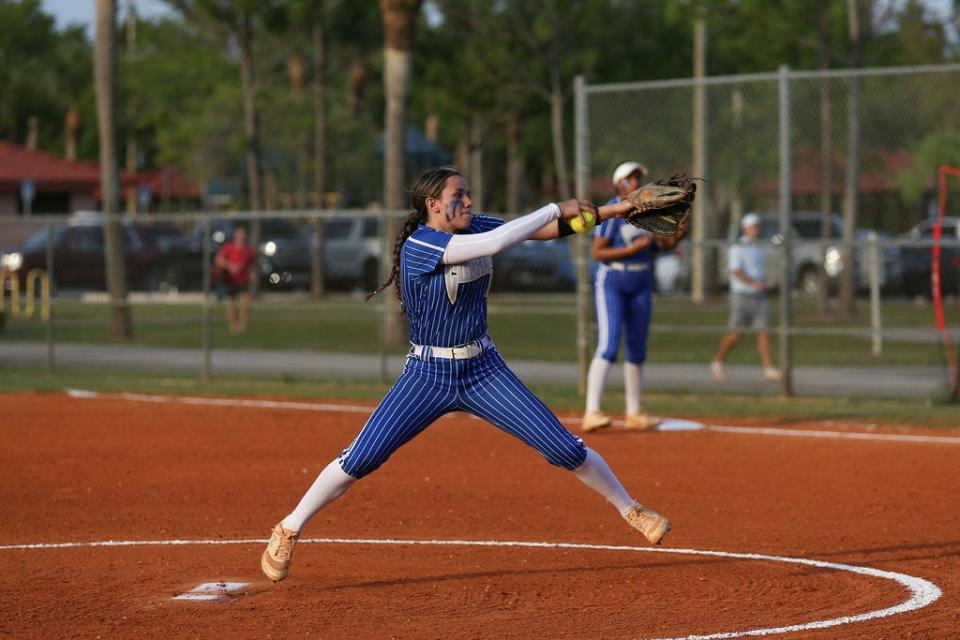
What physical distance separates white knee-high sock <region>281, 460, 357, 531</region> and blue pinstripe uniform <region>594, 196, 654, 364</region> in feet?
19.3

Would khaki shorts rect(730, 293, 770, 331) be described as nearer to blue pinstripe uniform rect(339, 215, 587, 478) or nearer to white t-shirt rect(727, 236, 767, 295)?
Answer: white t-shirt rect(727, 236, 767, 295)

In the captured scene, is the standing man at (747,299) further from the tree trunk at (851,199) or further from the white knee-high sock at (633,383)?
the white knee-high sock at (633,383)

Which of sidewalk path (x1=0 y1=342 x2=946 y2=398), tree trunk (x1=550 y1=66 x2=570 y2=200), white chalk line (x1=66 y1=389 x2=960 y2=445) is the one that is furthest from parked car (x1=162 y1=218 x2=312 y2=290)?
white chalk line (x1=66 y1=389 x2=960 y2=445)

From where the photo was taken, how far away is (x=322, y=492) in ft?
24.0

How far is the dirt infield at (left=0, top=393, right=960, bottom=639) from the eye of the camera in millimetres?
6793

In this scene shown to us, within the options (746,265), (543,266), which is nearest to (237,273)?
(543,266)

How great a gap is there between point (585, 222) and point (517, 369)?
41.2 feet

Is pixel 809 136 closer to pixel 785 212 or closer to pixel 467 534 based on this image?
pixel 785 212

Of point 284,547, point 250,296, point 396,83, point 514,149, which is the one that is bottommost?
point 284,547

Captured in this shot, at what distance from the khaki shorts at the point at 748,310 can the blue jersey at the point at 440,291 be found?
11.6 metres

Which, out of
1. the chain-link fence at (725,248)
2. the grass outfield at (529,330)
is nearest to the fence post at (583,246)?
the chain-link fence at (725,248)

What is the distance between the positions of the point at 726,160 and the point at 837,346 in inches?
137

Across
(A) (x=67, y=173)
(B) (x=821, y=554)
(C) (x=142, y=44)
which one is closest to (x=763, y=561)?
(B) (x=821, y=554)

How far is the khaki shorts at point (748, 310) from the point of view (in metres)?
18.6
